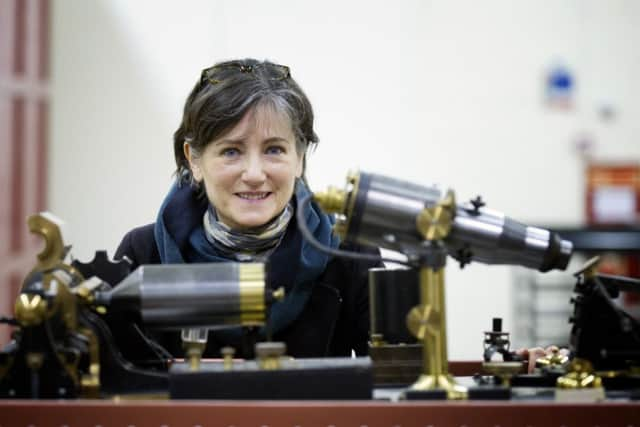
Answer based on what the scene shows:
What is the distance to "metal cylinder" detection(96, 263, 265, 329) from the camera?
1273mm

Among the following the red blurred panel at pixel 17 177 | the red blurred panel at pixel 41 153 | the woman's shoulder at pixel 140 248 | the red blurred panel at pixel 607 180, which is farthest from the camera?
the red blurred panel at pixel 607 180

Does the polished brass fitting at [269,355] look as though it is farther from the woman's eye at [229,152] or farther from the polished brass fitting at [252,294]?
the woman's eye at [229,152]

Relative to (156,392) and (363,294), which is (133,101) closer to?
(363,294)

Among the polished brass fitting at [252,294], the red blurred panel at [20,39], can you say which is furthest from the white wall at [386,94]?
the polished brass fitting at [252,294]

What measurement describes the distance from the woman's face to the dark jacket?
0.18 metres

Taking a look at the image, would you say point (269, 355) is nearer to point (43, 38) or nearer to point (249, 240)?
point (249, 240)

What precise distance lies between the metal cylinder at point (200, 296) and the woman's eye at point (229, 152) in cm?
54

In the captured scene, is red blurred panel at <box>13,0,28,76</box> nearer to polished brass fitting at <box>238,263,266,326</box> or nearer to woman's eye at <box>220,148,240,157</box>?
woman's eye at <box>220,148,240,157</box>

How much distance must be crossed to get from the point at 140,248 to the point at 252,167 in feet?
1.28

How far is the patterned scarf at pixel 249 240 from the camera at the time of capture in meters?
1.91

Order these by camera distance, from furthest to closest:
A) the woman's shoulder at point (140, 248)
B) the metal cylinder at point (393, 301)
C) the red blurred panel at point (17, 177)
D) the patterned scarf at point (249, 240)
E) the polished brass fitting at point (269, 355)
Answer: the red blurred panel at point (17, 177) < the woman's shoulder at point (140, 248) < the patterned scarf at point (249, 240) < the metal cylinder at point (393, 301) < the polished brass fitting at point (269, 355)

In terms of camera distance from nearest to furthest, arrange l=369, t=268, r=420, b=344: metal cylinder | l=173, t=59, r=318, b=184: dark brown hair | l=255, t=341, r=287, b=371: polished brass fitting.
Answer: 1. l=255, t=341, r=287, b=371: polished brass fitting
2. l=369, t=268, r=420, b=344: metal cylinder
3. l=173, t=59, r=318, b=184: dark brown hair

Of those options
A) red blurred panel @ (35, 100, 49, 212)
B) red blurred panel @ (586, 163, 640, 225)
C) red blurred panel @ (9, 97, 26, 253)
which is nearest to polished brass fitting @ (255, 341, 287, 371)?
red blurred panel @ (9, 97, 26, 253)

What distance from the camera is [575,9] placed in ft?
17.7
